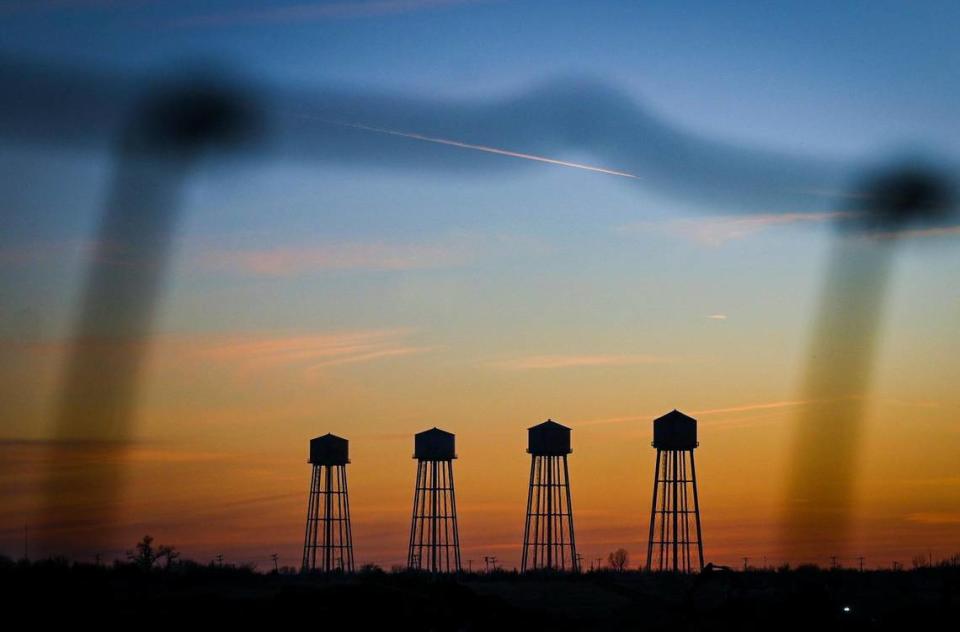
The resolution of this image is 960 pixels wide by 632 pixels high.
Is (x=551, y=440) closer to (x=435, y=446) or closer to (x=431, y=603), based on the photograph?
(x=435, y=446)

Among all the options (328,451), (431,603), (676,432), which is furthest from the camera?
(328,451)

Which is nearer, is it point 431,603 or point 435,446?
point 431,603

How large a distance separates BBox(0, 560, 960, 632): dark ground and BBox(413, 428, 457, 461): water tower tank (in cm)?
2531

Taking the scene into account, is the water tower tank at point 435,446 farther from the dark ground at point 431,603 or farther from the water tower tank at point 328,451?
the dark ground at point 431,603

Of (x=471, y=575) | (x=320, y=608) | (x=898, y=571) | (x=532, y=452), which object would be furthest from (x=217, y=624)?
(x=898, y=571)

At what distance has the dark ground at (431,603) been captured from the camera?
55844 millimetres

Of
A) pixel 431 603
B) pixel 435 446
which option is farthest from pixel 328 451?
pixel 431 603

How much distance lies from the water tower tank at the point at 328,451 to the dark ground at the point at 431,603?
25.6 meters

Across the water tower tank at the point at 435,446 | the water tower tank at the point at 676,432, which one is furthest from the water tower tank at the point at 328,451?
the water tower tank at the point at 676,432

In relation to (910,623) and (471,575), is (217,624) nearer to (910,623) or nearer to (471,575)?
(910,623)

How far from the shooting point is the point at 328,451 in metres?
111

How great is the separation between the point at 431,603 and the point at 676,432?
1674 inches

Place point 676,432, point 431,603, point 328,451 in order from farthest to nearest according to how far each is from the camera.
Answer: point 328,451 → point 676,432 → point 431,603

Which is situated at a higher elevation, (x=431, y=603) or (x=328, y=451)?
(x=328, y=451)
